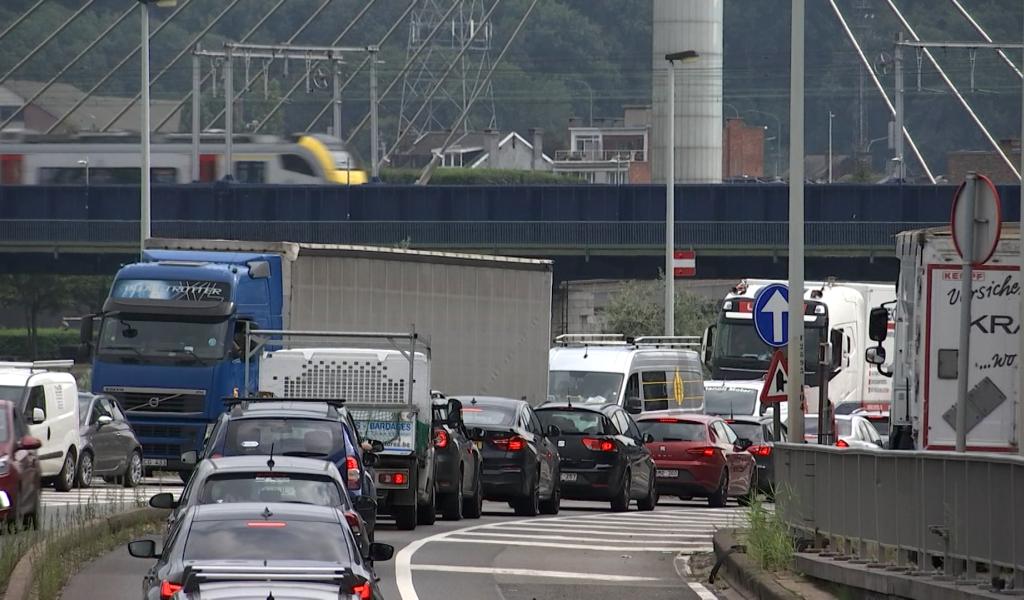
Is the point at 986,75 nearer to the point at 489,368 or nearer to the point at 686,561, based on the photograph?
the point at 489,368

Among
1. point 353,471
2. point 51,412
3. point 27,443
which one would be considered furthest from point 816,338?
point 353,471

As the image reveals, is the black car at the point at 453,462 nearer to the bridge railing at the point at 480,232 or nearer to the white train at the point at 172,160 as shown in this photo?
the bridge railing at the point at 480,232

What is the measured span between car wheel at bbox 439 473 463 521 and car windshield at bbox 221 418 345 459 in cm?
703

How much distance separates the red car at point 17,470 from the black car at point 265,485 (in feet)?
24.6

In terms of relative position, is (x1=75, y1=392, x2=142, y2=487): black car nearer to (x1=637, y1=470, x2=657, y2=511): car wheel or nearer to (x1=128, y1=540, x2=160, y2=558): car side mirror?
(x1=637, y1=470, x2=657, y2=511): car wheel

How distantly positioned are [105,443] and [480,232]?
4754 centimetres

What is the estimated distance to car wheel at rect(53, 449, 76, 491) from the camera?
1091 inches

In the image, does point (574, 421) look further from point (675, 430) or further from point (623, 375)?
point (623, 375)

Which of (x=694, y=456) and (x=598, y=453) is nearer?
(x=598, y=453)

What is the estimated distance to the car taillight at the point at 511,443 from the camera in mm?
25250

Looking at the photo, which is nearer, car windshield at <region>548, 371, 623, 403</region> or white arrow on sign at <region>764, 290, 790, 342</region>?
white arrow on sign at <region>764, 290, 790, 342</region>

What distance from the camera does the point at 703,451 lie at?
1208 inches

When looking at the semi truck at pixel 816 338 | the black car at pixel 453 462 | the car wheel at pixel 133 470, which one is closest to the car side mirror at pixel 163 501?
the black car at pixel 453 462

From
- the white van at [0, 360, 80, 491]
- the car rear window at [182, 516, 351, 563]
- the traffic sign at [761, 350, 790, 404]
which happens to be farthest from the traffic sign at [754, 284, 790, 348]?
the car rear window at [182, 516, 351, 563]
